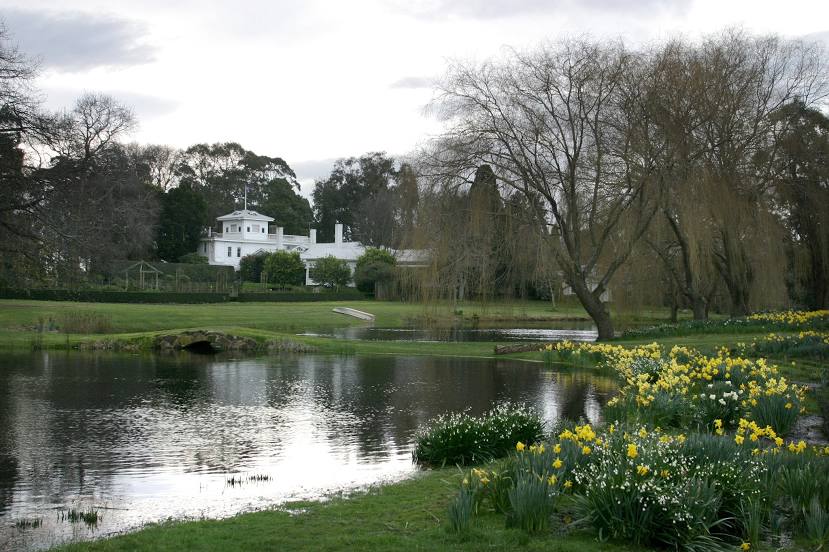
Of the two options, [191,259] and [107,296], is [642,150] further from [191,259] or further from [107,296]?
[191,259]

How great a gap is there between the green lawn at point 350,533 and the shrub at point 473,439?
8.28 feet

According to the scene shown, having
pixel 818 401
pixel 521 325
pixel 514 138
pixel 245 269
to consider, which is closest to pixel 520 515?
pixel 818 401

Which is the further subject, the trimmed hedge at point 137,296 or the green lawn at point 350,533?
the trimmed hedge at point 137,296

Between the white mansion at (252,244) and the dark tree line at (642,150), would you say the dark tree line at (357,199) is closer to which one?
the white mansion at (252,244)

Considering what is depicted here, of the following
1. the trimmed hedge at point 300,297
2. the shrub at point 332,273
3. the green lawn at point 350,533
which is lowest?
the green lawn at point 350,533

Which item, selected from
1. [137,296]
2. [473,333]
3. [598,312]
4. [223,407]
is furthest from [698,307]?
[137,296]

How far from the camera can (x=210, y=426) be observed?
13.7m

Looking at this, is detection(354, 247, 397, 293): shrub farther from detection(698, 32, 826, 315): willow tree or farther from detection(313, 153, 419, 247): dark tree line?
detection(698, 32, 826, 315): willow tree

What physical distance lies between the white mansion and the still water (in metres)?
68.8

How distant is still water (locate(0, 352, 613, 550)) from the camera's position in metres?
9.03

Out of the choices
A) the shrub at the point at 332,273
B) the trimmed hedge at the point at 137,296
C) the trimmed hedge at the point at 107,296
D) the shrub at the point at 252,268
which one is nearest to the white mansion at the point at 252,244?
the shrub at the point at 252,268

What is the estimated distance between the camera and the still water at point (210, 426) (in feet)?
29.6

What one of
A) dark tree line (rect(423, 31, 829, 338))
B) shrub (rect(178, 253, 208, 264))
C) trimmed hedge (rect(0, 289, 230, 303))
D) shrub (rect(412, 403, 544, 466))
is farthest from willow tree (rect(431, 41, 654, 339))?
shrub (rect(178, 253, 208, 264))

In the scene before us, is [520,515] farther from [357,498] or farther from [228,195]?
[228,195]
